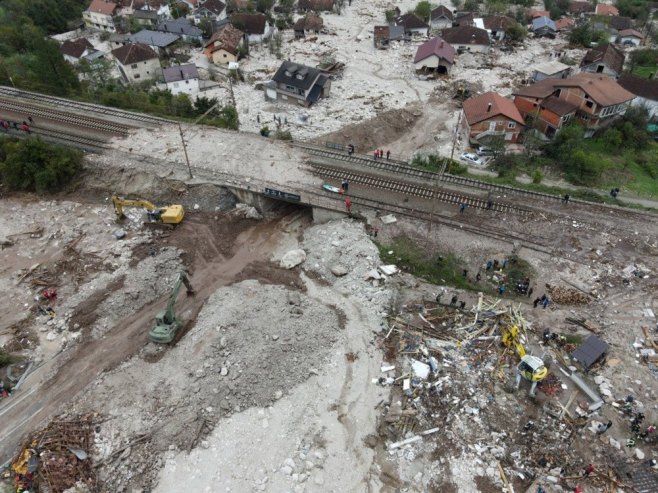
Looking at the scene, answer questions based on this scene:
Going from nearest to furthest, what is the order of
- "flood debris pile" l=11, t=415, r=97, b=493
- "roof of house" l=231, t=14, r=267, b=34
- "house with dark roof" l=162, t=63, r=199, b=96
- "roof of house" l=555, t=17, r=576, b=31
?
"flood debris pile" l=11, t=415, r=97, b=493 < "house with dark roof" l=162, t=63, r=199, b=96 < "roof of house" l=231, t=14, r=267, b=34 < "roof of house" l=555, t=17, r=576, b=31

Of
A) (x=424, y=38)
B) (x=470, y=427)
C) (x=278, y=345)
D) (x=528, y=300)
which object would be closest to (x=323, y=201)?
(x=278, y=345)

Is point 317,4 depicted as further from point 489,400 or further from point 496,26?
point 489,400

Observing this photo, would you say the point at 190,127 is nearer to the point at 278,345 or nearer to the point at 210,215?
the point at 210,215

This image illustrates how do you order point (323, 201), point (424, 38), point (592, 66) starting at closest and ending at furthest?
point (323, 201), point (592, 66), point (424, 38)

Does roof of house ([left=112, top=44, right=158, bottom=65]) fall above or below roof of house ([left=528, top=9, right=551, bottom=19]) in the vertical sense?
above

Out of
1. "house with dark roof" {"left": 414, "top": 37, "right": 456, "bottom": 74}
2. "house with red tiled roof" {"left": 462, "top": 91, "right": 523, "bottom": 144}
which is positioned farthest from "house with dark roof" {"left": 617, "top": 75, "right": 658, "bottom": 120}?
"house with dark roof" {"left": 414, "top": 37, "right": 456, "bottom": 74}

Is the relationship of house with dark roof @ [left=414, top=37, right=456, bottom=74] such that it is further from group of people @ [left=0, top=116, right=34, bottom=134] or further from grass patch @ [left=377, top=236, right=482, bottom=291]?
group of people @ [left=0, top=116, right=34, bottom=134]
